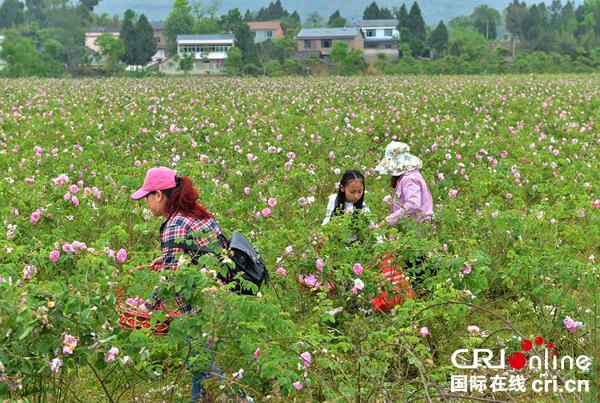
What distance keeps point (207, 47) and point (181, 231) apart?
82.0 meters

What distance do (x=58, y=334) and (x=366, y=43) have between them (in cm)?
9436

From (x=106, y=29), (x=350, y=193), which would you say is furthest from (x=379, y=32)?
(x=350, y=193)

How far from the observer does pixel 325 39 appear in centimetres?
9006

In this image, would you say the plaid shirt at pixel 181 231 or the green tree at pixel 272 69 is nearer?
the plaid shirt at pixel 181 231

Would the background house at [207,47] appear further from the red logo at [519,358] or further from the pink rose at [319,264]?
the red logo at [519,358]

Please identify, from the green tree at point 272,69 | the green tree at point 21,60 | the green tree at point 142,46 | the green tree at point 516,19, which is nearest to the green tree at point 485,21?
the green tree at point 516,19

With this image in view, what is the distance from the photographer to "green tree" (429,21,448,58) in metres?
69.2

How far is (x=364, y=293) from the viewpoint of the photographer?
16.1ft

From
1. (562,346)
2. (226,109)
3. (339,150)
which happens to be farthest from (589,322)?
(226,109)

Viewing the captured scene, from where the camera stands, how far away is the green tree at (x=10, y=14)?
380 feet

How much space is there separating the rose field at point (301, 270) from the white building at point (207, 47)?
68984 millimetres

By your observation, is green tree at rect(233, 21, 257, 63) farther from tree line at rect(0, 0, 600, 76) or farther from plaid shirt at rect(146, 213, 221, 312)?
plaid shirt at rect(146, 213, 221, 312)

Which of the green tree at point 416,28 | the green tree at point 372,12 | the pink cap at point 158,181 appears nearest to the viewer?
the pink cap at point 158,181

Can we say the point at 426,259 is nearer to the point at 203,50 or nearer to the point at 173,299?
the point at 173,299
